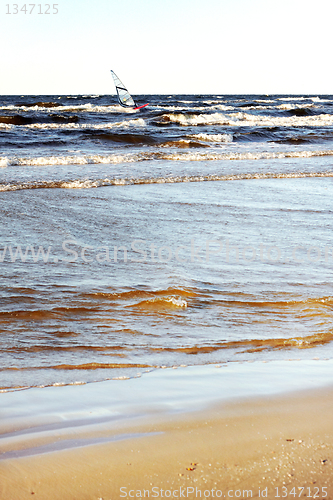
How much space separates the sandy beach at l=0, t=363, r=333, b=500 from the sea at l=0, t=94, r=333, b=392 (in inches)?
20.1

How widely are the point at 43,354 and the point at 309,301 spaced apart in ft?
5.63

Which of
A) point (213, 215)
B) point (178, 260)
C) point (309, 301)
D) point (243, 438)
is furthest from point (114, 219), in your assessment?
point (243, 438)

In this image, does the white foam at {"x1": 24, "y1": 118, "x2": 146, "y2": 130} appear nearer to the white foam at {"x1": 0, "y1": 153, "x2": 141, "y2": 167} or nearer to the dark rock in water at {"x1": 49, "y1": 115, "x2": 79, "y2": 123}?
the dark rock in water at {"x1": 49, "y1": 115, "x2": 79, "y2": 123}

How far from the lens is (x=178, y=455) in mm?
1501

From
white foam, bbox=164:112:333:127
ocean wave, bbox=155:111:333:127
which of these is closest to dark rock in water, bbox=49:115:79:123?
ocean wave, bbox=155:111:333:127

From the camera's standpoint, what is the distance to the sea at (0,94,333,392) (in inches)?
95.9

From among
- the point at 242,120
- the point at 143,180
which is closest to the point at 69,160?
the point at 143,180

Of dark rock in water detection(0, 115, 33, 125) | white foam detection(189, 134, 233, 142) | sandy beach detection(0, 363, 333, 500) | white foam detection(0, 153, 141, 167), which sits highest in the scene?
dark rock in water detection(0, 115, 33, 125)

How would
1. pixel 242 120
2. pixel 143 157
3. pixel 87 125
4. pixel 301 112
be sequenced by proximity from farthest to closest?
pixel 301 112
pixel 242 120
pixel 87 125
pixel 143 157

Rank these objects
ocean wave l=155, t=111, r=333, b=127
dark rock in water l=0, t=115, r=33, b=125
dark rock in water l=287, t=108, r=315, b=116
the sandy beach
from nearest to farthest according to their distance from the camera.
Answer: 1. the sandy beach
2. dark rock in water l=0, t=115, r=33, b=125
3. ocean wave l=155, t=111, r=333, b=127
4. dark rock in water l=287, t=108, r=315, b=116

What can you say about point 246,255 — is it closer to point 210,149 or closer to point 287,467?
point 287,467

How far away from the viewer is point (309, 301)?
3066mm

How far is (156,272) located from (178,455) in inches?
83.3
